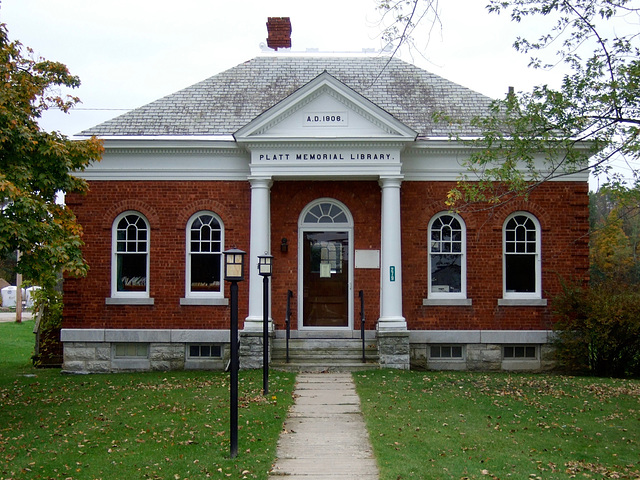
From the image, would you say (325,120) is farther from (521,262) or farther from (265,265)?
(521,262)

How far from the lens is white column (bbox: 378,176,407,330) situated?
1507 centimetres

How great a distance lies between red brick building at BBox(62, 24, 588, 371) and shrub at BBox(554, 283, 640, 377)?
0.61 metres

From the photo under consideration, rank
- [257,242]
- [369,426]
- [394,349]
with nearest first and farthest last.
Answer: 1. [369,426]
2. [394,349]
3. [257,242]

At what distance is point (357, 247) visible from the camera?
16156 millimetres

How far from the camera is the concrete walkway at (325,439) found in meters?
7.78

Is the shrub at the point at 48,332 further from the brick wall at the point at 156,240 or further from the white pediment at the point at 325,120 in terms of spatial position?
the white pediment at the point at 325,120

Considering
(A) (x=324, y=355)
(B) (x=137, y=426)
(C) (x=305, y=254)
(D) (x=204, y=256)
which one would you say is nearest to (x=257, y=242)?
(C) (x=305, y=254)

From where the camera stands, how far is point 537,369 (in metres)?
15.9

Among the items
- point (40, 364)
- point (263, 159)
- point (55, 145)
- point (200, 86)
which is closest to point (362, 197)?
point (263, 159)

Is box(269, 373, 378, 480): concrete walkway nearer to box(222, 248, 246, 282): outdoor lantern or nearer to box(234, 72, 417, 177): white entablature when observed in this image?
box(222, 248, 246, 282): outdoor lantern

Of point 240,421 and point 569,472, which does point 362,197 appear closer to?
point 240,421

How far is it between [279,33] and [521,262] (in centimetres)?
921

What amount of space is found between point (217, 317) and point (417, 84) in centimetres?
784

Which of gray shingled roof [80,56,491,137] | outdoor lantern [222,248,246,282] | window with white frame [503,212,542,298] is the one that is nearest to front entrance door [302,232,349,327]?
gray shingled roof [80,56,491,137]
